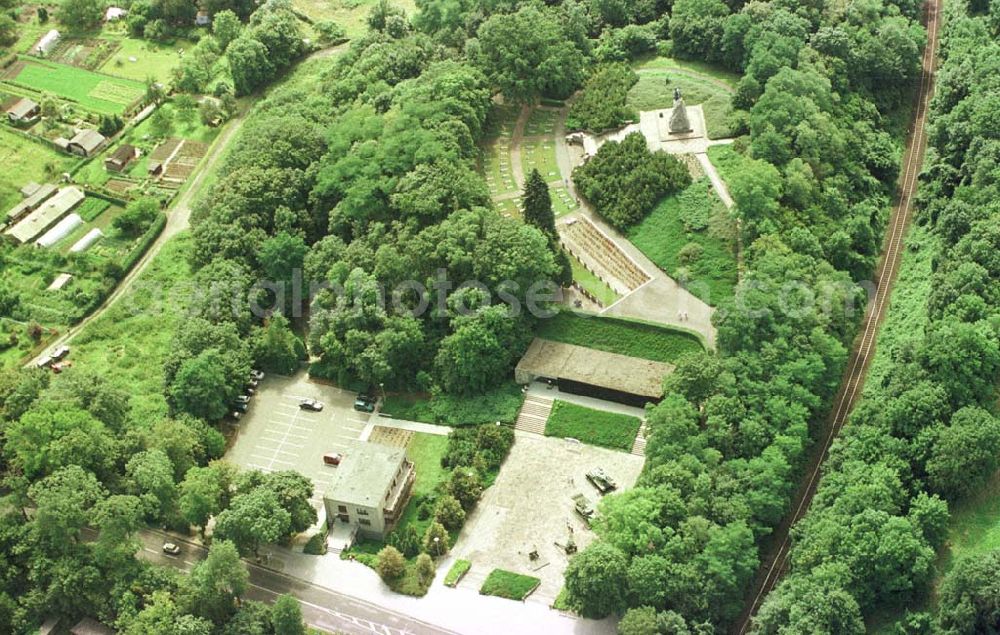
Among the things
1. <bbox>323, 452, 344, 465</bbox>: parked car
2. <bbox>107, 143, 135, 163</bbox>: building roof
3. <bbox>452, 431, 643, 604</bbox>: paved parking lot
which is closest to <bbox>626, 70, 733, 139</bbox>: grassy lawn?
<bbox>452, 431, 643, 604</bbox>: paved parking lot

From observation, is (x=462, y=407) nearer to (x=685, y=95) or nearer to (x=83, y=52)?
(x=685, y=95)

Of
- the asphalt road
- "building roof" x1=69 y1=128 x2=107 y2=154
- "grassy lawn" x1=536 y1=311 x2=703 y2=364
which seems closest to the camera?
the asphalt road

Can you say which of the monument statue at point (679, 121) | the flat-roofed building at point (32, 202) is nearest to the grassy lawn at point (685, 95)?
the monument statue at point (679, 121)

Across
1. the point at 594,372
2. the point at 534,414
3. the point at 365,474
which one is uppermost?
the point at 594,372

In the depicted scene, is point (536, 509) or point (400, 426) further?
point (400, 426)

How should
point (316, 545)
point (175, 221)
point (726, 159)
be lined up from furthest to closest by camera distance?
point (175, 221) → point (726, 159) → point (316, 545)

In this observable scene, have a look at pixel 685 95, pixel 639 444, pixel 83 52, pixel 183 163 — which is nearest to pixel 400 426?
pixel 639 444

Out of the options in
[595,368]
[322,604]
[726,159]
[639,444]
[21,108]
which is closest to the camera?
[322,604]

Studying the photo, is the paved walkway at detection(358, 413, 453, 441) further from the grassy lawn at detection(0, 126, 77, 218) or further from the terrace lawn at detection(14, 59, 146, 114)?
the terrace lawn at detection(14, 59, 146, 114)
